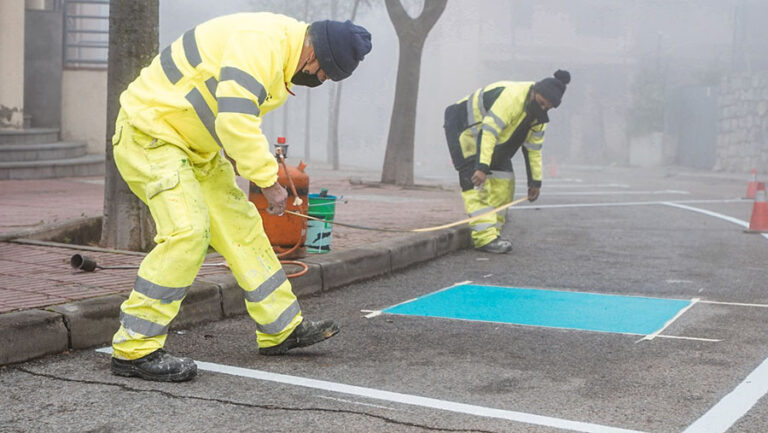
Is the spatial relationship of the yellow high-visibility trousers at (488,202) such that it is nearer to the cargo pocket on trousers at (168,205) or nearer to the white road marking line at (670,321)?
the white road marking line at (670,321)

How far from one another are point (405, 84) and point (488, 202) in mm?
7954

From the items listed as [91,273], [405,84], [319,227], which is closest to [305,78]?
[91,273]

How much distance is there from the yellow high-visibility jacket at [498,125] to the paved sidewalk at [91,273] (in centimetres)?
80

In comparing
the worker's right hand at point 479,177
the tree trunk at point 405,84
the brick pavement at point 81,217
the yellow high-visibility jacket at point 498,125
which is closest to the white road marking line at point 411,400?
the brick pavement at point 81,217

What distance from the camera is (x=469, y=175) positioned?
358 inches

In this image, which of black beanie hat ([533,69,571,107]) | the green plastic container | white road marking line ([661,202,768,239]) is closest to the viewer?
the green plastic container

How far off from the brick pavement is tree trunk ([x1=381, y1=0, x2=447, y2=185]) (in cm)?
49

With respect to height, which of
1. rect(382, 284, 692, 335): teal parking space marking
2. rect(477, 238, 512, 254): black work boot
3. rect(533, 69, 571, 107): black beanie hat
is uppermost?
rect(533, 69, 571, 107): black beanie hat

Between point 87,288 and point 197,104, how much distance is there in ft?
4.98

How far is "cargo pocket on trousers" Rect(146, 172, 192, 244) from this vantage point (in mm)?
4191

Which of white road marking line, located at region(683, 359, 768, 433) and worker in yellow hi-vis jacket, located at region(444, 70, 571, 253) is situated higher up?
worker in yellow hi-vis jacket, located at region(444, 70, 571, 253)

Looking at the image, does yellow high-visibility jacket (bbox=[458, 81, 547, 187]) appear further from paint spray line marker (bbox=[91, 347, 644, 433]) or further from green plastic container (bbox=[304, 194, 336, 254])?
paint spray line marker (bbox=[91, 347, 644, 433])

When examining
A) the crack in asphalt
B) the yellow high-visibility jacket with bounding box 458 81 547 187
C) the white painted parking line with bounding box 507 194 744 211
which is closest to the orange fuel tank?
the yellow high-visibility jacket with bounding box 458 81 547 187

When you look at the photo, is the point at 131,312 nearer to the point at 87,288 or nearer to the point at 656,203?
the point at 87,288
